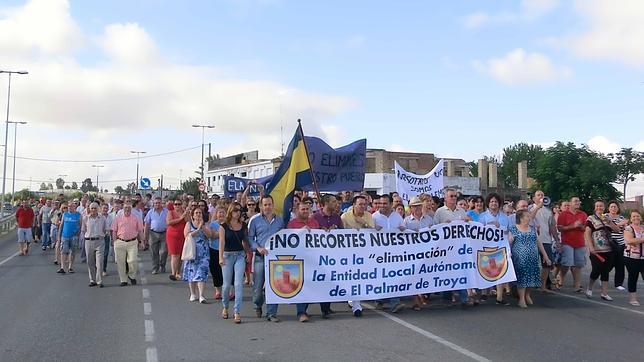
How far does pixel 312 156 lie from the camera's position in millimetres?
12727

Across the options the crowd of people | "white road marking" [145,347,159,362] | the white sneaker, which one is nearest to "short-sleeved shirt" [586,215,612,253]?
the crowd of people

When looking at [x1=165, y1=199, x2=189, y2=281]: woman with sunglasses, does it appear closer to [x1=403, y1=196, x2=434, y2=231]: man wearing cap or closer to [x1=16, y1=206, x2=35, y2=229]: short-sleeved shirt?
[x1=403, y1=196, x2=434, y2=231]: man wearing cap

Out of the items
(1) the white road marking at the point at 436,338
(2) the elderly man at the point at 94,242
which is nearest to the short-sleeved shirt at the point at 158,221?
(2) the elderly man at the point at 94,242

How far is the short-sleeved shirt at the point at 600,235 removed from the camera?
11.6 metres

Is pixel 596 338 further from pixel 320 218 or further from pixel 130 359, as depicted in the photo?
pixel 130 359

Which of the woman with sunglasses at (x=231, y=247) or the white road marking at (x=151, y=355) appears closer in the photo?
the white road marking at (x=151, y=355)

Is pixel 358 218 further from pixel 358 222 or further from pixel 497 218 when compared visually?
pixel 497 218

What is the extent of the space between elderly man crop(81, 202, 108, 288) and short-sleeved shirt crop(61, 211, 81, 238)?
1.49m

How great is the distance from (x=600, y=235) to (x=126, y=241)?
9.15m

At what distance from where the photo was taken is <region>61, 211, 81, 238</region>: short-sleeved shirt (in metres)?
14.8

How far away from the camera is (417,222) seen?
10625 millimetres

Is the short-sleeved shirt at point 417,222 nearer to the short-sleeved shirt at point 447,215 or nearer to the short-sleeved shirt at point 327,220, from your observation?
the short-sleeved shirt at point 447,215

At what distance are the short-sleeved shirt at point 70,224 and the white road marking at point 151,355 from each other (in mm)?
8149

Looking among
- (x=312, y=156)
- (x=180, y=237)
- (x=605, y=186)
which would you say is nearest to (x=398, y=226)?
(x=312, y=156)
